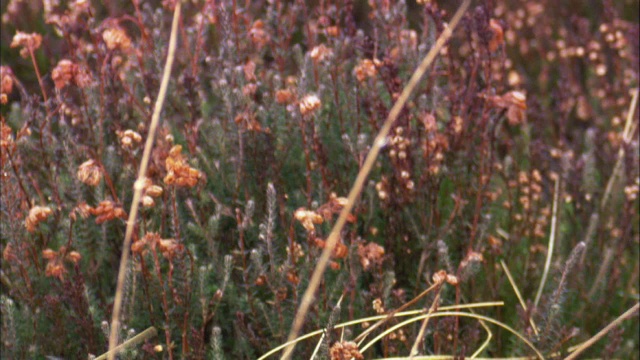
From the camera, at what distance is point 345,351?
1.72 m

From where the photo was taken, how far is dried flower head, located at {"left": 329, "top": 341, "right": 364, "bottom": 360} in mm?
1722

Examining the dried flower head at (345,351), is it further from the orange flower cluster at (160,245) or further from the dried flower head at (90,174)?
the dried flower head at (90,174)

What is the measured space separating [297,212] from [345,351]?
0.35m

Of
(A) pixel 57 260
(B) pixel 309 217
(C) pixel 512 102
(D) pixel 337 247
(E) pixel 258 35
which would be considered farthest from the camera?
(E) pixel 258 35

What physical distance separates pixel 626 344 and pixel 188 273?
1411 millimetres

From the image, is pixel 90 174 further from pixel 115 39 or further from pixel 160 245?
pixel 115 39

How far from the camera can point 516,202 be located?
294cm

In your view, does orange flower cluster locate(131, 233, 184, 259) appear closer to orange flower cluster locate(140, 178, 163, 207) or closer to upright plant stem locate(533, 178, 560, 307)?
orange flower cluster locate(140, 178, 163, 207)

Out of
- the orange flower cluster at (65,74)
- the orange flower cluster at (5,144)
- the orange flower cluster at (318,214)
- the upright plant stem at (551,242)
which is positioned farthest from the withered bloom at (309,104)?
the upright plant stem at (551,242)

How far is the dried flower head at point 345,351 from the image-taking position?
172 centimetres

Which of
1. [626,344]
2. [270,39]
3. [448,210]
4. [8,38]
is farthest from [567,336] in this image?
[8,38]

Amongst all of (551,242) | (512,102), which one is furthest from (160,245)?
(551,242)

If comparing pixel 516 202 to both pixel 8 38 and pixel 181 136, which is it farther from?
pixel 8 38

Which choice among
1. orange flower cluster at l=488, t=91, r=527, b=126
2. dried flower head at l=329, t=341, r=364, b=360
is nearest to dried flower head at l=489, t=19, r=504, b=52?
orange flower cluster at l=488, t=91, r=527, b=126
